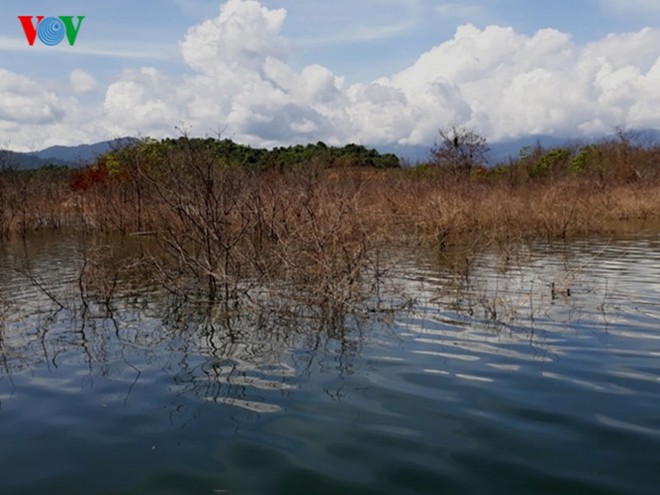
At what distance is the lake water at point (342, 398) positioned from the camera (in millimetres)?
4117

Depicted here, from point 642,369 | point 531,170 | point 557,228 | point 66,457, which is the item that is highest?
point 531,170

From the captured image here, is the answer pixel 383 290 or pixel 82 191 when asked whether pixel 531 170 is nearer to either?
pixel 82 191

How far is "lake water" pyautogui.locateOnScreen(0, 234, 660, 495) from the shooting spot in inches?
162

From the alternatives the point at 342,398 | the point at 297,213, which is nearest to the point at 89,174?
the point at 297,213

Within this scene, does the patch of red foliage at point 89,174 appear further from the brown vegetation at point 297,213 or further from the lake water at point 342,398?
the lake water at point 342,398

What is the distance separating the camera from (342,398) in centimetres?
554

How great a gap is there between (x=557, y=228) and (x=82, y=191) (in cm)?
2236

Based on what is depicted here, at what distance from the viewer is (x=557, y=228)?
772 inches

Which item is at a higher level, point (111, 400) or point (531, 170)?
point (531, 170)

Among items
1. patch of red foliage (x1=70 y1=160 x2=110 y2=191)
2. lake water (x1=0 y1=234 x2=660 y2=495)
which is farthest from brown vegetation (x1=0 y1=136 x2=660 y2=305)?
lake water (x1=0 y1=234 x2=660 y2=495)

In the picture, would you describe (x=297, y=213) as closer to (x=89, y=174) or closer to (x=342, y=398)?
A: (x=342, y=398)

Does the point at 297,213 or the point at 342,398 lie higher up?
the point at 297,213

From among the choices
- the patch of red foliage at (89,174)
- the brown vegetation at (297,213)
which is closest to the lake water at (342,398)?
the brown vegetation at (297,213)

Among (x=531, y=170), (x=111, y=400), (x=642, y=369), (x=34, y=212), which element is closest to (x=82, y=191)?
(x=34, y=212)
